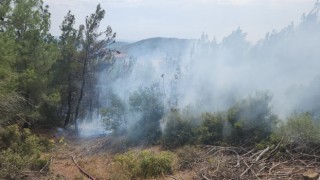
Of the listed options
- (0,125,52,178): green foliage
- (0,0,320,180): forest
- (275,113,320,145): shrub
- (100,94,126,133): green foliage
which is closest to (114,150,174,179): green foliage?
(0,0,320,180): forest

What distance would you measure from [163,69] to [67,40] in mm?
8903

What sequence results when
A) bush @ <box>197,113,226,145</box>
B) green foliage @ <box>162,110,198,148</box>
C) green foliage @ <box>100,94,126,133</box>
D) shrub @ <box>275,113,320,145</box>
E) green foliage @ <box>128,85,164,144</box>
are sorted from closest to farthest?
shrub @ <box>275,113,320,145</box>, bush @ <box>197,113,226,145</box>, green foliage @ <box>162,110,198,148</box>, green foliage @ <box>128,85,164,144</box>, green foliage @ <box>100,94,126,133</box>

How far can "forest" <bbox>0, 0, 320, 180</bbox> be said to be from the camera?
11.2m

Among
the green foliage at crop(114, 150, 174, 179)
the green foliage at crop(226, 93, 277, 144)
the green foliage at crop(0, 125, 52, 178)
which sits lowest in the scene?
the green foliage at crop(114, 150, 174, 179)

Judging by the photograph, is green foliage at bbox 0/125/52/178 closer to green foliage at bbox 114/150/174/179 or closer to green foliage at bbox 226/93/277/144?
green foliage at bbox 114/150/174/179

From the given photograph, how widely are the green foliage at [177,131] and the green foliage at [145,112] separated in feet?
4.91

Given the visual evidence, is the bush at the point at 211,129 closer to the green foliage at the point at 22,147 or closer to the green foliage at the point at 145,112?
the green foliage at the point at 145,112

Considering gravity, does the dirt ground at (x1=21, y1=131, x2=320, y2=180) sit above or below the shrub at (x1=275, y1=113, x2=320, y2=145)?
below

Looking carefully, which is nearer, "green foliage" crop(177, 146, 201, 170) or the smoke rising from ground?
"green foliage" crop(177, 146, 201, 170)

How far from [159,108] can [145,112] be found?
76 centimetres

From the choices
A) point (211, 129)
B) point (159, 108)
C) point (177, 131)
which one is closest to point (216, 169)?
point (211, 129)

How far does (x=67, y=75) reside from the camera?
26.2 meters

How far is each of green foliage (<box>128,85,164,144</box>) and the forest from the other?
0.18 feet

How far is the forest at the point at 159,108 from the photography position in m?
11.2
